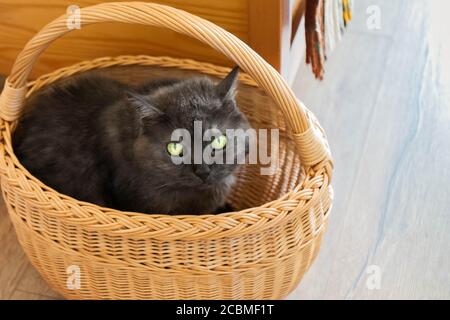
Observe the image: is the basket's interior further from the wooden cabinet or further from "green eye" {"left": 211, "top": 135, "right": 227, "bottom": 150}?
"green eye" {"left": 211, "top": 135, "right": 227, "bottom": 150}

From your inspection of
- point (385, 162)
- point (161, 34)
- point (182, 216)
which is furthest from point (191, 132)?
point (385, 162)

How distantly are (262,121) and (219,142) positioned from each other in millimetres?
352

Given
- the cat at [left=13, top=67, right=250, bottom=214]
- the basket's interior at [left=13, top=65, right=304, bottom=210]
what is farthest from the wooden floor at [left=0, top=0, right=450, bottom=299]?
the cat at [left=13, top=67, right=250, bottom=214]

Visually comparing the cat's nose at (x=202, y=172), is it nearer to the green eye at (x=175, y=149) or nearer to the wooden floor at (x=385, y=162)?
the green eye at (x=175, y=149)

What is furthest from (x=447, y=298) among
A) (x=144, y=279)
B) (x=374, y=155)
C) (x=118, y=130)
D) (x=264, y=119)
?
(x=118, y=130)

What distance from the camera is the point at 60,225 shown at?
1.09m

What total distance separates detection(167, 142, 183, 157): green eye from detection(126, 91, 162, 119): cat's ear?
0.06 metres

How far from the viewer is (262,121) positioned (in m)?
1.42

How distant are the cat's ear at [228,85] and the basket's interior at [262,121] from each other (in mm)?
258

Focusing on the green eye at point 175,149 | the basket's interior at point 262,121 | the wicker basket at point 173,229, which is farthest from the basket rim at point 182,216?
the basket's interior at point 262,121

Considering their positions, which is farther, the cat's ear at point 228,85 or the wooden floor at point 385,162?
the wooden floor at point 385,162

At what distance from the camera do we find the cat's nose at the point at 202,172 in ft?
3.53

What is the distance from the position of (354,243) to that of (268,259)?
40 cm

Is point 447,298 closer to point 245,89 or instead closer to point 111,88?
point 245,89
